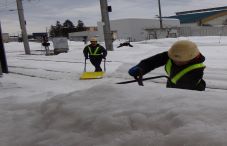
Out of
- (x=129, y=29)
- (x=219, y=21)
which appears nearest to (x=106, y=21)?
(x=129, y=29)

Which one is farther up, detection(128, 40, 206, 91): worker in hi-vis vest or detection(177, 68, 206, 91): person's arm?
detection(128, 40, 206, 91): worker in hi-vis vest

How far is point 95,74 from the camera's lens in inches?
530

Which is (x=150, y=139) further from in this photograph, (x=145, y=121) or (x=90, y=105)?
(x=90, y=105)

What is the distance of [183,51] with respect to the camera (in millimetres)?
4207

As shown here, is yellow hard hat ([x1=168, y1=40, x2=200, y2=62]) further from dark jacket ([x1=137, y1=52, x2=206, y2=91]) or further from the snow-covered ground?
the snow-covered ground

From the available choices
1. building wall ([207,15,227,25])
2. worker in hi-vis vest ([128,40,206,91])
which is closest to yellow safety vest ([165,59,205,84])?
worker in hi-vis vest ([128,40,206,91])

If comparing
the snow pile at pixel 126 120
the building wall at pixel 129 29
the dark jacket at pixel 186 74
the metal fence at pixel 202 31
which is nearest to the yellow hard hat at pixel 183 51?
the dark jacket at pixel 186 74

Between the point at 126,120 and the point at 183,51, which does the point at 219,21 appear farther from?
the point at 126,120

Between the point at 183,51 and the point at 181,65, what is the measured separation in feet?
0.91

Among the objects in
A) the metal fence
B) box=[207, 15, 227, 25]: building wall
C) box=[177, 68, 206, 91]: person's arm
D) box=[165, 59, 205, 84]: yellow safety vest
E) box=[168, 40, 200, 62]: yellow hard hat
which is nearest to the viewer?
box=[168, 40, 200, 62]: yellow hard hat

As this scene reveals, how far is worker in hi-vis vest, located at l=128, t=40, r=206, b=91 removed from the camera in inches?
166

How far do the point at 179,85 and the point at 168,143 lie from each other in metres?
2.28

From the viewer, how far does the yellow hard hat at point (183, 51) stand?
4156 millimetres

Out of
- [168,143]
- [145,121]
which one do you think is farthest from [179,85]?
[168,143]
